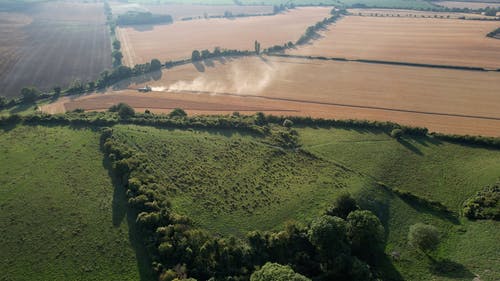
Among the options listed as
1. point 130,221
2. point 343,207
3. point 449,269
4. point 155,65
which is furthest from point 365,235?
point 155,65

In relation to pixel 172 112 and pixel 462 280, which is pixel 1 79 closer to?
pixel 172 112

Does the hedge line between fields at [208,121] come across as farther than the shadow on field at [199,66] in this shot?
No

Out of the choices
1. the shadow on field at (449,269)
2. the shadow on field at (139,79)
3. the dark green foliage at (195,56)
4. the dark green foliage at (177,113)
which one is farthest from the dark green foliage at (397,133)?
the dark green foliage at (195,56)

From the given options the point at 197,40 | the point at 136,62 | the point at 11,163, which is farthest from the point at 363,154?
the point at 197,40

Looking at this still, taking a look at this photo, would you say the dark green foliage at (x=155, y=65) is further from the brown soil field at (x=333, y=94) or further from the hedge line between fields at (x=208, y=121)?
the hedge line between fields at (x=208, y=121)

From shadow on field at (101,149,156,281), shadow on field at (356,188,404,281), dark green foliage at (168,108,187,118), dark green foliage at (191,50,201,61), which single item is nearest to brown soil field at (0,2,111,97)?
dark green foliage at (191,50,201,61)

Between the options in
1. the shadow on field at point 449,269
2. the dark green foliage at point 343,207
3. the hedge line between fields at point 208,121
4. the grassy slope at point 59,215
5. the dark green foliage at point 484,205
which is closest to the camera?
the shadow on field at point 449,269
